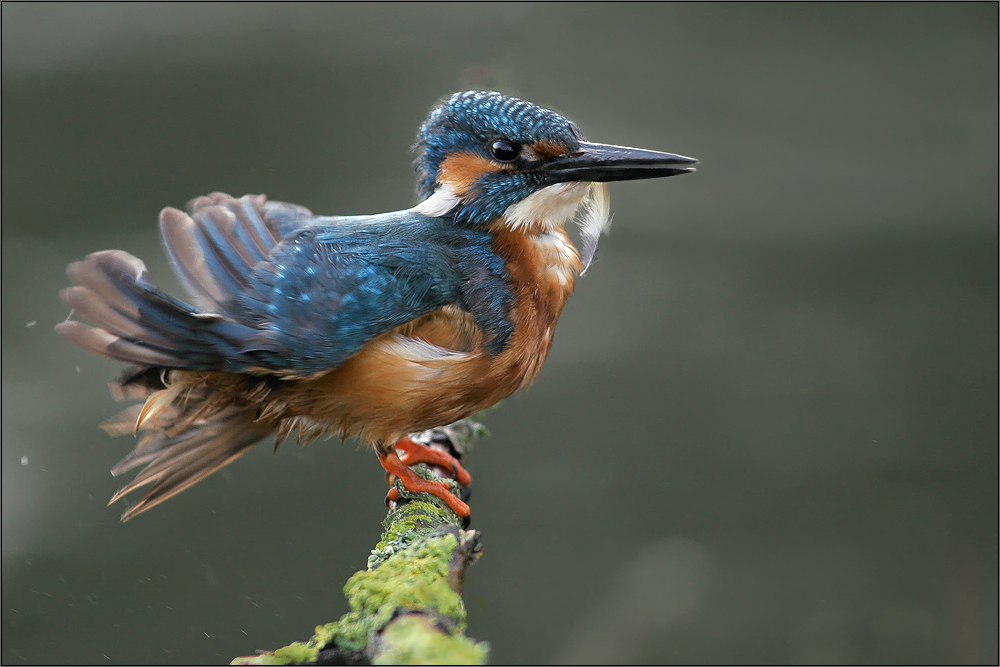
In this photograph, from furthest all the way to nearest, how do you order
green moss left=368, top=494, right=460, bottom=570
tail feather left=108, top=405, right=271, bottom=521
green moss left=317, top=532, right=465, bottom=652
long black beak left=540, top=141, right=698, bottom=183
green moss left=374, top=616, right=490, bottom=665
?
1. tail feather left=108, top=405, right=271, bottom=521
2. long black beak left=540, top=141, right=698, bottom=183
3. green moss left=368, top=494, right=460, bottom=570
4. green moss left=317, top=532, right=465, bottom=652
5. green moss left=374, top=616, right=490, bottom=665

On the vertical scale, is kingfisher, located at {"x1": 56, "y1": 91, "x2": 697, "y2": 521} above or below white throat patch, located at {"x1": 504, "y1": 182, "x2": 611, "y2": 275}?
below

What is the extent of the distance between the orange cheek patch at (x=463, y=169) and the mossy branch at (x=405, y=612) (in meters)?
0.81

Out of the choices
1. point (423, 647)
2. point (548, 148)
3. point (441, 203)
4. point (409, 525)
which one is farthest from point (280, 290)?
point (423, 647)

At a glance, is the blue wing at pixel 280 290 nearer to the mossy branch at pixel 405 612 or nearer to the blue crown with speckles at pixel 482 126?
the blue crown with speckles at pixel 482 126

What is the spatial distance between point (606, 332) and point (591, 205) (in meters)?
2.08

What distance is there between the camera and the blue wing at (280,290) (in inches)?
76.7

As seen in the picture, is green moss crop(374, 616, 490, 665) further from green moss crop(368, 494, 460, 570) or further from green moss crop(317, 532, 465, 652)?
green moss crop(368, 494, 460, 570)

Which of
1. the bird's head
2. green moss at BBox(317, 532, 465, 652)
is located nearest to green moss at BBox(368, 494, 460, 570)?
green moss at BBox(317, 532, 465, 652)

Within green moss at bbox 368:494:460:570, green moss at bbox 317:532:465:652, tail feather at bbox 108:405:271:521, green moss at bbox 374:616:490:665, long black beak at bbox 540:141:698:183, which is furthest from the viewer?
tail feather at bbox 108:405:271:521

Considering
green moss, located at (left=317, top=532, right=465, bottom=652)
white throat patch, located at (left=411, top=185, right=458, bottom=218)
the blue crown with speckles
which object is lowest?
green moss, located at (left=317, top=532, right=465, bottom=652)

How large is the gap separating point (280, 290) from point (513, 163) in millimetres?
625

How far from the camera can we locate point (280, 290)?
2.04 meters

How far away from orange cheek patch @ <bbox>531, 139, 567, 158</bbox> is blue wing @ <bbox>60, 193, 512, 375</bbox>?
242 millimetres

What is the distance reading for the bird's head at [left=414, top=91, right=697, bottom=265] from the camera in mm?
2191
